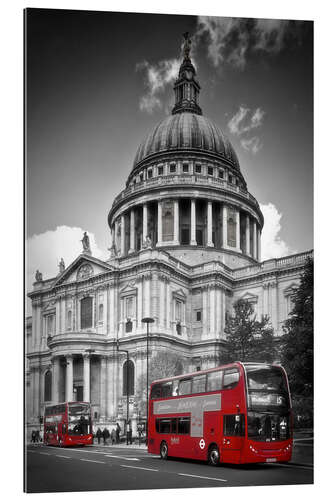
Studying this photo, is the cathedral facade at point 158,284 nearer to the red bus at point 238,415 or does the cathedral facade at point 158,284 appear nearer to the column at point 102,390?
the column at point 102,390

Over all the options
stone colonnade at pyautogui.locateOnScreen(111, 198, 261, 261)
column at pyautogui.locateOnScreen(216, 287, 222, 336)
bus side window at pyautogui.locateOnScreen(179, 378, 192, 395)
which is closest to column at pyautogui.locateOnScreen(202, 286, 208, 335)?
column at pyautogui.locateOnScreen(216, 287, 222, 336)

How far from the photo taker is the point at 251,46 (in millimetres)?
23891

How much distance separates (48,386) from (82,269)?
20.1 ft

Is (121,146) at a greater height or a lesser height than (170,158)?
lesser

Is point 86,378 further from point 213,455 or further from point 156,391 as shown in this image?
point 213,455

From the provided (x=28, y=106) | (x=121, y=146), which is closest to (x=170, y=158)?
(x=121, y=146)

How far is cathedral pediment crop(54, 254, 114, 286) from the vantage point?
28.3m

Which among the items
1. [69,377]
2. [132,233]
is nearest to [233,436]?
[69,377]

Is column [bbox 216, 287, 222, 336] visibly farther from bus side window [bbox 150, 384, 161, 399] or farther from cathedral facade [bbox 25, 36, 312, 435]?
bus side window [bbox 150, 384, 161, 399]

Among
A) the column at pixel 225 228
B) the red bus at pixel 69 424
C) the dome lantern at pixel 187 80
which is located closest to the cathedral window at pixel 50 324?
the red bus at pixel 69 424

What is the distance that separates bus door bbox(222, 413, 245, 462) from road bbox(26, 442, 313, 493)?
1.70 ft

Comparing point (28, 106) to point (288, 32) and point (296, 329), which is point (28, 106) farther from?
point (296, 329)

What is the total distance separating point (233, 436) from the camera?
810 inches
